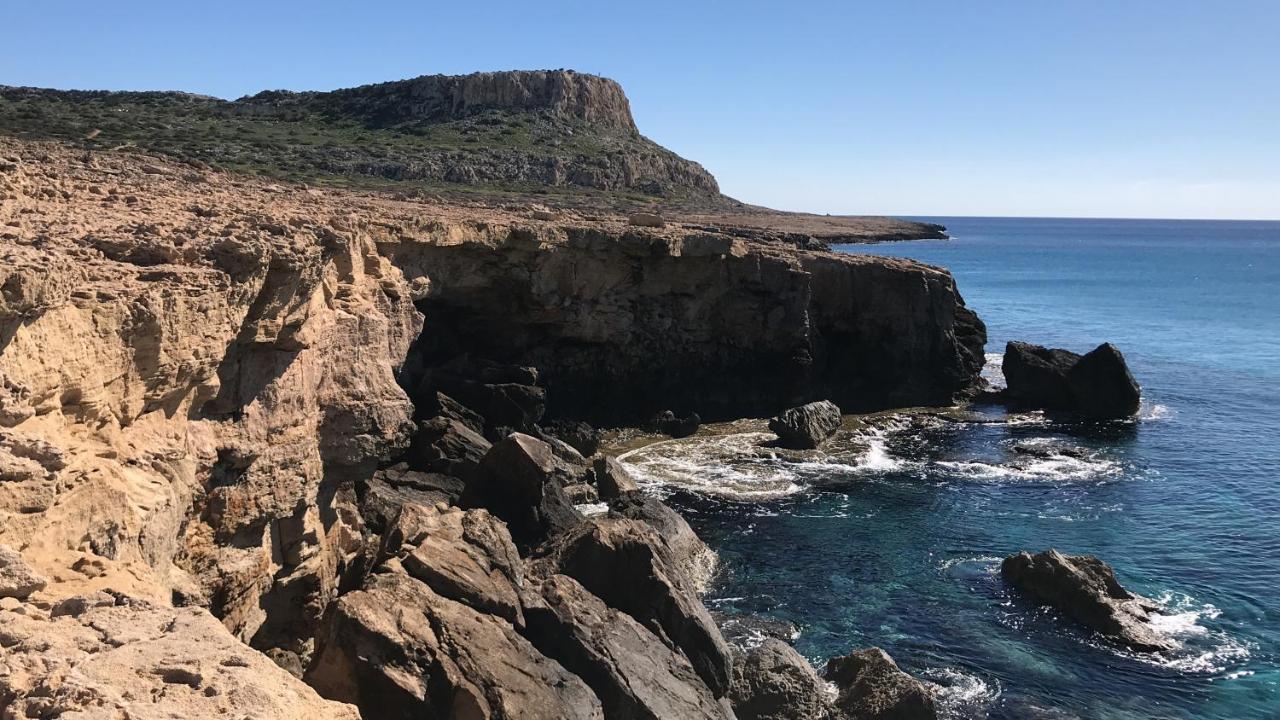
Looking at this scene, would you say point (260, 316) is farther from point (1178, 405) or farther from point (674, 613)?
point (1178, 405)

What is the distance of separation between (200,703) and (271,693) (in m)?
0.51

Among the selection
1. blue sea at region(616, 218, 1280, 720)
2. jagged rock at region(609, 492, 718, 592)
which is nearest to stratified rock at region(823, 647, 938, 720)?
blue sea at region(616, 218, 1280, 720)

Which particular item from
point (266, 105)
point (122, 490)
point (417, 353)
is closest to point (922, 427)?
point (417, 353)

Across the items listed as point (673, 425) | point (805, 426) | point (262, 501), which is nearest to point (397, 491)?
point (262, 501)

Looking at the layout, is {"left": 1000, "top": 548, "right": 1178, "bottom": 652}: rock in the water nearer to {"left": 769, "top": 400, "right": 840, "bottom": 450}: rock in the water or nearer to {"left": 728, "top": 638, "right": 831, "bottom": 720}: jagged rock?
{"left": 728, "top": 638, "right": 831, "bottom": 720}: jagged rock

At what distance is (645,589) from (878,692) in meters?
5.01

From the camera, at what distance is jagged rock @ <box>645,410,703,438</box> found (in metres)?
39.8

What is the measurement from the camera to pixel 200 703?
7.05 meters

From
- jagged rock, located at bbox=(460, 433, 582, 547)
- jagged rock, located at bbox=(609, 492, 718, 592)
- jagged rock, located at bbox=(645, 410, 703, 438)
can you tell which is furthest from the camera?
jagged rock, located at bbox=(645, 410, 703, 438)

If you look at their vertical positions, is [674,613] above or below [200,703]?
below

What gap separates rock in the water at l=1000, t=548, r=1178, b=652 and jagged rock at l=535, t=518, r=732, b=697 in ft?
34.6

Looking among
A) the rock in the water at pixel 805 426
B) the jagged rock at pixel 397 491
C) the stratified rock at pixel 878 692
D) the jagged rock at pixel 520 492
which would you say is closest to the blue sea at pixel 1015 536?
the rock in the water at pixel 805 426

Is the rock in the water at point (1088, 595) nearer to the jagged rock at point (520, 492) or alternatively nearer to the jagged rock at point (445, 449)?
the jagged rock at point (520, 492)

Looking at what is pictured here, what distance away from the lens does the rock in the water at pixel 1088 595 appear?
22.8 meters
